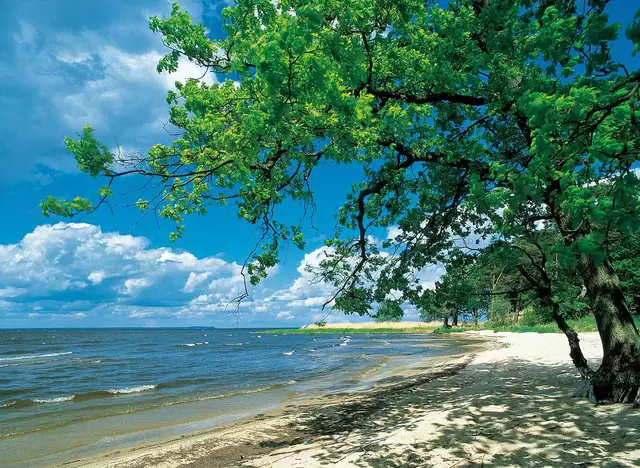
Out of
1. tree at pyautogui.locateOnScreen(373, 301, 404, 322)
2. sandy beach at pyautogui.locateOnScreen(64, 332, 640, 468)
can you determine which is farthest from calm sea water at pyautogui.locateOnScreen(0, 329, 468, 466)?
tree at pyautogui.locateOnScreen(373, 301, 404, 322)

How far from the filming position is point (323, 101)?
12.3 feet

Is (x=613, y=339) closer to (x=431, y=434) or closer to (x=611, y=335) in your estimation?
(x=611, y=335)

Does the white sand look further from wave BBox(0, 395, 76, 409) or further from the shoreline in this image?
wave BBox(0, 395, 76, 409)

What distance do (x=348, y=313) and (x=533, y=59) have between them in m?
7.00

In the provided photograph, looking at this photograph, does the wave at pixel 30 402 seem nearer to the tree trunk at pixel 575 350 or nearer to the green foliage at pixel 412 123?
the green foliage at pixel 412 123

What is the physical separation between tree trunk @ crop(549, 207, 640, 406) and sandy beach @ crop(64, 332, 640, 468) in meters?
0.49

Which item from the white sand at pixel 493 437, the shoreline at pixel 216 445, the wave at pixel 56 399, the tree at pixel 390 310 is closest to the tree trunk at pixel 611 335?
the white sand at pixel 493 437

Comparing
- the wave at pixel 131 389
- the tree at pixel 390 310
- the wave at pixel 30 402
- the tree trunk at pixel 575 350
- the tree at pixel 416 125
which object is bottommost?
the wave at pixel 131 389

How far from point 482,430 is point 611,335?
3.19m

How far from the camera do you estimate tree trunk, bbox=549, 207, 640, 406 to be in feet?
23.7

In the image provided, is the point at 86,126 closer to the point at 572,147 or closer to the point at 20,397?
the point at 572,147

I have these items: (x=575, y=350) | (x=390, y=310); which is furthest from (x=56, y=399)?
(x=575, y=350)

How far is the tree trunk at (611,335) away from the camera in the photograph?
7.24m

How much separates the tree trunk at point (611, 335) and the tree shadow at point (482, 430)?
441mm
